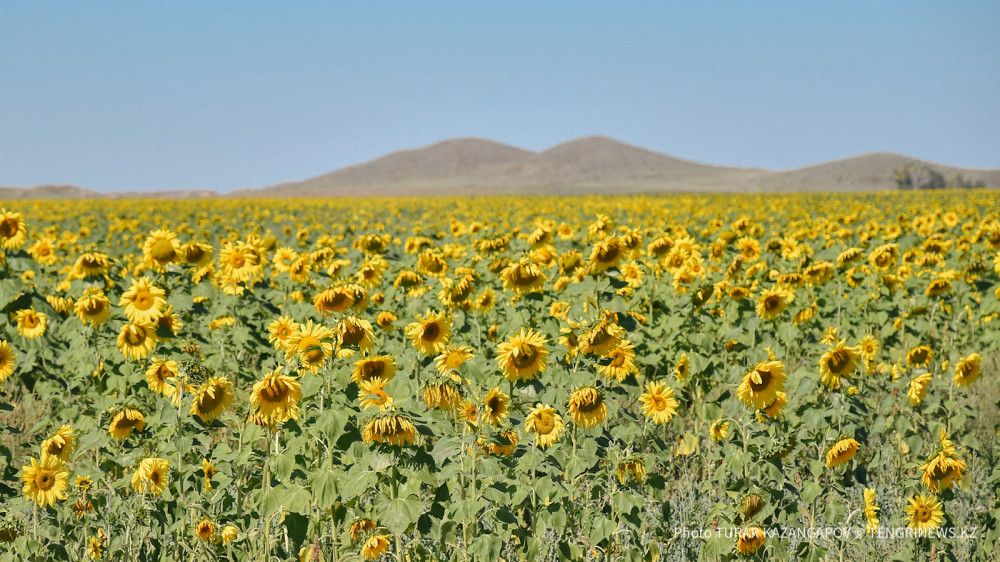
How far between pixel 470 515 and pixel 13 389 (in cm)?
530

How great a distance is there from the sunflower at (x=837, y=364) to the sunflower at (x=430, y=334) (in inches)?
79.3

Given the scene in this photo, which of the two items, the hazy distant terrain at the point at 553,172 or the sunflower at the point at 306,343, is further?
the hazy distant terrain at the point at 553,172

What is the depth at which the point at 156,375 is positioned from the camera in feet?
11.9

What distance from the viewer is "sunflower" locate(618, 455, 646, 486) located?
316cm

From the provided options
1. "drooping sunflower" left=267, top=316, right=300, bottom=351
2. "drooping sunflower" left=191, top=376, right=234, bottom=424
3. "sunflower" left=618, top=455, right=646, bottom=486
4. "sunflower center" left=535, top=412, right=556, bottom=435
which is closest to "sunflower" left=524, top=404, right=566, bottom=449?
"sunflower center" left=535, top=412, right=556, bottom=435

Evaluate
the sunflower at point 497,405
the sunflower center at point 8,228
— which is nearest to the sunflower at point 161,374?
the sunflower at point 497,405

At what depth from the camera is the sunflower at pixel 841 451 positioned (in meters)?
3.44

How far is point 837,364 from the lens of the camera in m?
3.67

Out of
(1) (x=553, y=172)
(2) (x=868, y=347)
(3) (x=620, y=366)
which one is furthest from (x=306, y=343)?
(1) (x=553, y=172)

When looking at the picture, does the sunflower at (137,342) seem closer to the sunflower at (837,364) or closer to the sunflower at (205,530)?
the sunflower at (205,530)

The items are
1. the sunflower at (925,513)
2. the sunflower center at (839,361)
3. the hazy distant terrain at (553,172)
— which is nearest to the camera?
the sunflower at (925,513)

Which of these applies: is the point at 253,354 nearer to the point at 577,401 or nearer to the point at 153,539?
the point at 153,539

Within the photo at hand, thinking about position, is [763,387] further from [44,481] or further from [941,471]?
[44,481]

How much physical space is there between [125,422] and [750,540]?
9.52ft
